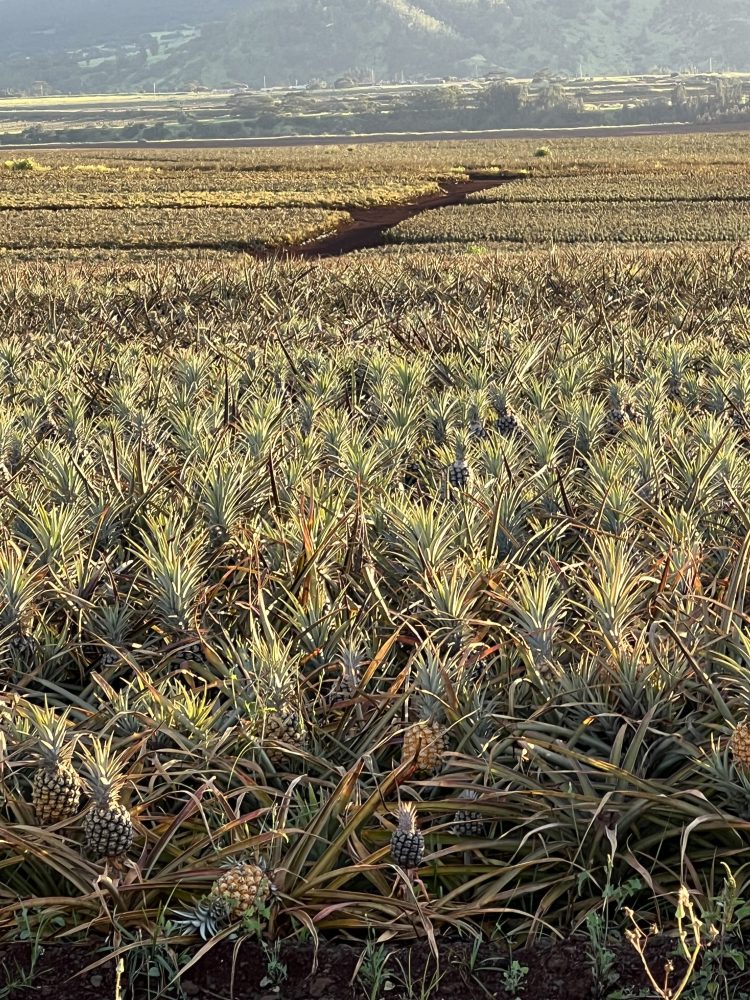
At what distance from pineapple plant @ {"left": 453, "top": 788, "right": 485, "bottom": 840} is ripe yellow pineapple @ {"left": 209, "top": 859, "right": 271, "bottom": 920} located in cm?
60

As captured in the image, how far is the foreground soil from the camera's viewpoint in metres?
2.37

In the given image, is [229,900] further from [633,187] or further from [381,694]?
[633,187]

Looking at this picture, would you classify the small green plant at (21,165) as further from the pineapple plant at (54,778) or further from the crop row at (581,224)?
the pineapple plant at (54,778)

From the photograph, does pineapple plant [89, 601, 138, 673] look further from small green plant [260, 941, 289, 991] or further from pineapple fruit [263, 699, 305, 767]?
small green plant [260, 941, 289, 991]

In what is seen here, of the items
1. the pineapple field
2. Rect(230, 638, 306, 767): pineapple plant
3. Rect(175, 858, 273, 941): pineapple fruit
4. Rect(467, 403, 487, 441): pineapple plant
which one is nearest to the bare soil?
Rect(467, 403, 487, 441): pineapple plant

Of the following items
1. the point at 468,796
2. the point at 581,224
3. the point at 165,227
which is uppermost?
the point at 468,796

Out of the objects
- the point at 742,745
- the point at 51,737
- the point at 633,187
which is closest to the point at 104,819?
the point at 51,737

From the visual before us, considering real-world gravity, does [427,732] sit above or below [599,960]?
above

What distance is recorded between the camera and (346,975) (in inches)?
95.9

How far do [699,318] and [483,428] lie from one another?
5227 millimetres

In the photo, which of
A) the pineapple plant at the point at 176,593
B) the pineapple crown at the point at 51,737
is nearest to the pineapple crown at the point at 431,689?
the pineapple plant at the point at 176,593

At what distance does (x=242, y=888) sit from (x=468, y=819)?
690 millimetres

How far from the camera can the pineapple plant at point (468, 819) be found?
2.81 metres

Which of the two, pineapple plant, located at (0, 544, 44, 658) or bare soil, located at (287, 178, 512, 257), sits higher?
pineapple plant, located at (0, 544, 44, 658)
